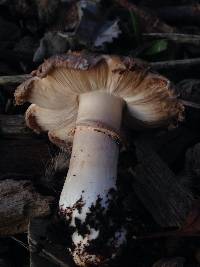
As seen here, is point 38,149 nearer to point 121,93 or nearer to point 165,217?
point 121,93

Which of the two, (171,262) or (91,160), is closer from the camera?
(171,262)

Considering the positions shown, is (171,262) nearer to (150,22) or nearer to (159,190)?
(159,190)

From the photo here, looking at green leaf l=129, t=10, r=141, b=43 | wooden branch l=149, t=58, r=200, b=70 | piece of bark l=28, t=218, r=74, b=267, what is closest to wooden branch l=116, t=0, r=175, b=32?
green leaf l=129, t=10, r=141, b=43

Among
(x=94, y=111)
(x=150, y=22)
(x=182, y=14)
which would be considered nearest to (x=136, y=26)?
(x=150, y=22)

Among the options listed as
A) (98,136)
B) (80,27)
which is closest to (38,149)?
(98,136)

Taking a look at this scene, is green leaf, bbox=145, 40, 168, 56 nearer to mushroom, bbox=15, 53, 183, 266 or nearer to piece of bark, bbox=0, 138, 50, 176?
mushroom, bbox=15, 53, 183, 266

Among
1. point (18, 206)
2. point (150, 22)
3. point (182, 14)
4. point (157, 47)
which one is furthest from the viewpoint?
point (182, 14)
